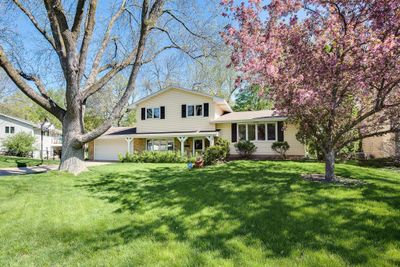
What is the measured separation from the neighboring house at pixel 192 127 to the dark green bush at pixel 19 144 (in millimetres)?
11205

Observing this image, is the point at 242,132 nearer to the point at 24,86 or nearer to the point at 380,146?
the point at 380,146

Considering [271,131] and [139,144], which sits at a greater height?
[271,131]

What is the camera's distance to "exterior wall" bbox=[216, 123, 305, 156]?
1798cm

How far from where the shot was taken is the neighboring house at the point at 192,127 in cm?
1878

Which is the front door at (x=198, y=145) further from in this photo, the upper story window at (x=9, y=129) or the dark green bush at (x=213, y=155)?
the upper story window at (x=9, y=129)

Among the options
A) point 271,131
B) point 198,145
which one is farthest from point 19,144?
point 271,131

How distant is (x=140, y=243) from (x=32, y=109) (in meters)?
51.2

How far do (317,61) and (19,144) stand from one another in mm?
31557

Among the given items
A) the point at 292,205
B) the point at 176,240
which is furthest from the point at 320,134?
the point at 176,240

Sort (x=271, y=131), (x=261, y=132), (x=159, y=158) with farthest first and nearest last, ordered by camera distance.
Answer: (x=261, y=132) < (x=159, y=158) < (x=271, y=131)

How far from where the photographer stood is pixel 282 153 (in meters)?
17.9

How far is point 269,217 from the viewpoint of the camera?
4609 millimetres

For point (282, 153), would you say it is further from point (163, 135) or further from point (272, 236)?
point (272, 236)

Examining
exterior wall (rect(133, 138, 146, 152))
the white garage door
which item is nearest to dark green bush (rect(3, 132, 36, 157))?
the white garage door
